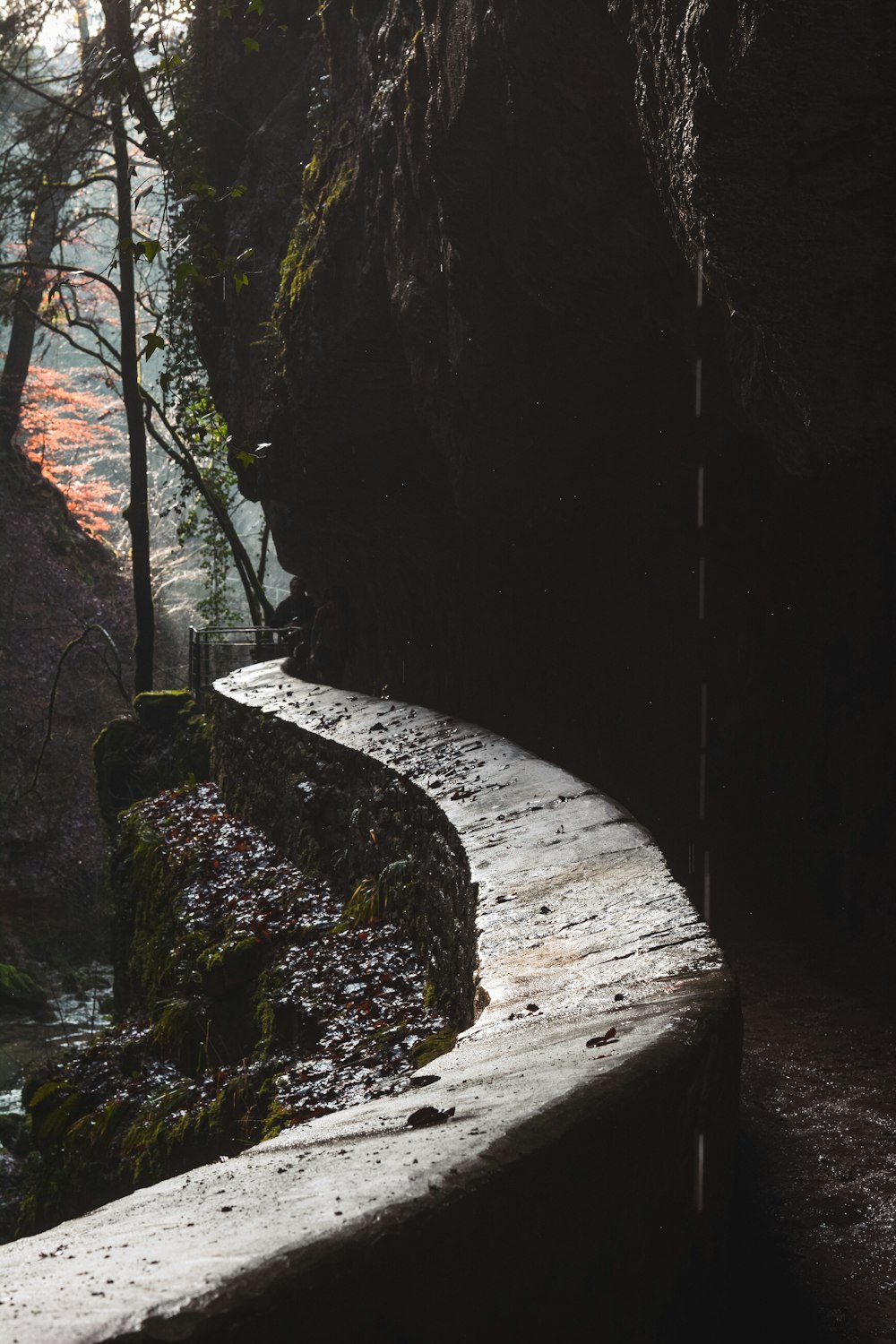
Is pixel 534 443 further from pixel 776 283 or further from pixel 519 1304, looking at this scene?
pixel 519 1304

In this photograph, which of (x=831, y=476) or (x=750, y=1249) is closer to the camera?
(x=750, y=1249)

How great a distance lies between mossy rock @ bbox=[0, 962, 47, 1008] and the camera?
16.7 meters

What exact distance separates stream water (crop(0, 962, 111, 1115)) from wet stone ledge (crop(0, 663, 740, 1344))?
11874mm

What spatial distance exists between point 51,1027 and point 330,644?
6.63 metres

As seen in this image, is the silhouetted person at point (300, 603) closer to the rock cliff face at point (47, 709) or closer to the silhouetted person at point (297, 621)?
the silhouetted person at point (297, 621)

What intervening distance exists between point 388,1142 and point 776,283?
8.91ft

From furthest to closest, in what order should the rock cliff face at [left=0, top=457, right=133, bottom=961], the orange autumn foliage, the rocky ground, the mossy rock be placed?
1. the orange autumn foliage
2. the rock cliff face at [left=0, top=457, right=133, bottom=961]
3. the mossy rock
4. the rocky ground

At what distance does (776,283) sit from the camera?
366cm

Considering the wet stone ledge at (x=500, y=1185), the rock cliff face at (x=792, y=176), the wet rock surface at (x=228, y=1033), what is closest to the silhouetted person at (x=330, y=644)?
the wet rock surface at (x=228, y=1033)

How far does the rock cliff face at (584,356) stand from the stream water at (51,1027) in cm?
630

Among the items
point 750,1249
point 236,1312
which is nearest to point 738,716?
point 750,1249

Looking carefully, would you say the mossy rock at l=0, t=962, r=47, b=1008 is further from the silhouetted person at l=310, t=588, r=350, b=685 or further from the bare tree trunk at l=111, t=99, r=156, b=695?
the silhouetted person at l=310, t=588, r=350, b=685

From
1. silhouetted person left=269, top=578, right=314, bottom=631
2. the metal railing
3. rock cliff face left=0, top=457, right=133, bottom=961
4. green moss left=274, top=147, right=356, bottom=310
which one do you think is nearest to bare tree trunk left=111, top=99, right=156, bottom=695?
the metal railing

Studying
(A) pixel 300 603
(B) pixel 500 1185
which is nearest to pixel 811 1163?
(B) pixel 500 1185
